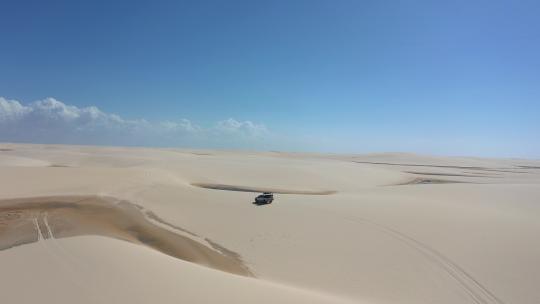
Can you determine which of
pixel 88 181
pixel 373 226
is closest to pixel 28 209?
pixel 88 181

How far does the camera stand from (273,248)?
13336 mm

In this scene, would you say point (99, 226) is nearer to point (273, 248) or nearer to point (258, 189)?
point (273, 248)

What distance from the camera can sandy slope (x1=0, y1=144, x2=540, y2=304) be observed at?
8.00 meters

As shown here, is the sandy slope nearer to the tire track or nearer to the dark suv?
the tire track

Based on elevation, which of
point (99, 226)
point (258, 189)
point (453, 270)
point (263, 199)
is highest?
point (263, 199)

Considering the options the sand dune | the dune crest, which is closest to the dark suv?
the dune crest

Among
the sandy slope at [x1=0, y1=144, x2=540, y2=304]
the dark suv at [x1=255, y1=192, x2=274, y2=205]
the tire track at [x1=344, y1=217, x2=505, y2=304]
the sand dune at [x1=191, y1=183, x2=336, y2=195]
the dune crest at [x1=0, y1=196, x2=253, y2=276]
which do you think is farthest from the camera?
the sand dune at [x1=191, y1=183, x2=336, y2=195]

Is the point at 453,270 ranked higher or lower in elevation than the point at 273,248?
higher

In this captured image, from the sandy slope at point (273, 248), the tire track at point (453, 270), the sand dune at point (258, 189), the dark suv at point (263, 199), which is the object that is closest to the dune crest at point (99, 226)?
the sandy slope at point (273, 248)

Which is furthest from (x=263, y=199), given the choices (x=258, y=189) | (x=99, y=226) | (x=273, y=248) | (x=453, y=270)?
(x=453, y=270)

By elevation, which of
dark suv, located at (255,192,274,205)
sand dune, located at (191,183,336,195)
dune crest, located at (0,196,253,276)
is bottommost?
dune crest, located at (0,196,253,276)

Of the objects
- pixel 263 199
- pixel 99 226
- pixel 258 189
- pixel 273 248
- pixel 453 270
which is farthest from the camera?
pixel 258 189

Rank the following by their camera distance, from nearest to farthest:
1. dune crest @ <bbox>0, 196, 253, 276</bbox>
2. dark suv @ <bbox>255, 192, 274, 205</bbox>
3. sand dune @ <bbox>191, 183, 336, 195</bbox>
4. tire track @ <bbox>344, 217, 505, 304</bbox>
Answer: tire track @ <bbox>344, 217, 505, 304</bbox> → dune crest @ <bbox>0, 196, 253, 276</bbox> → dark suv @ <bbox>255, 192, 274, 205</bbox> → sand dune @ <bbox>191, 183, 336, 195</bbox>

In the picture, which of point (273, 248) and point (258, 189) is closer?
point (273, 248)
